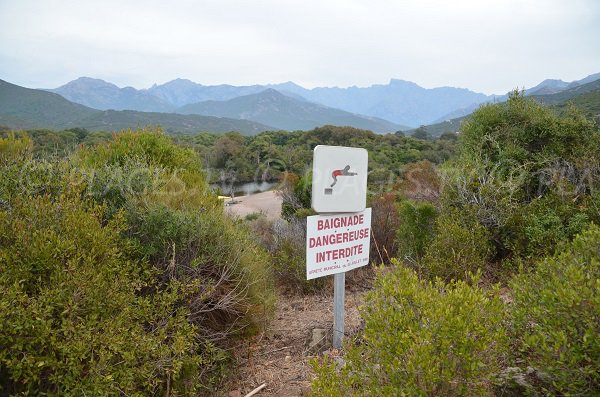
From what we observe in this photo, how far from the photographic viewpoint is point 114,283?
321 cm

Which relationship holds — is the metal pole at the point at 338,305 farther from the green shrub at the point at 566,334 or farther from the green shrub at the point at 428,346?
the green shrub at the point at 566,334

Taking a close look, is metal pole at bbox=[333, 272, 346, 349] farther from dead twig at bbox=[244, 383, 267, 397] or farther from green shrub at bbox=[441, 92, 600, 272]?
A: green shrub at bbox=[441, 92, 600, 272]

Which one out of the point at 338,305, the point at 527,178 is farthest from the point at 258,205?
the point at 338,305

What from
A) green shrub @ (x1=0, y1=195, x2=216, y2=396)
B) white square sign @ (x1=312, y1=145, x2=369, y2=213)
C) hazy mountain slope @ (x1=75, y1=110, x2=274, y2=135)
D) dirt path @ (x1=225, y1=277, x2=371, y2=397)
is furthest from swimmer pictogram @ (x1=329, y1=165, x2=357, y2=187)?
hazy mountain slope @ (x1=75, y1=110, x2=274, y2=135)

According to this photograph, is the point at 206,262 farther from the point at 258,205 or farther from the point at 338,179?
the point at 258,205

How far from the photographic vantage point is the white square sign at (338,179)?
11.7 feet

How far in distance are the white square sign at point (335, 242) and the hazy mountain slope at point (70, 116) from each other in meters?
102

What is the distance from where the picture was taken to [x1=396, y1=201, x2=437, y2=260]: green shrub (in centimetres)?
714

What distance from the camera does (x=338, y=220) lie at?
3.79m

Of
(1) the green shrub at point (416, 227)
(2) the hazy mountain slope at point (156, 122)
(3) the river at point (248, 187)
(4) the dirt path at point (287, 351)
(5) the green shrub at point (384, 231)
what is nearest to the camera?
(4) the dirt path at point (287, 351)

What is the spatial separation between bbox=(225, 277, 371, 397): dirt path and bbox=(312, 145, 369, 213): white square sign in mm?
817

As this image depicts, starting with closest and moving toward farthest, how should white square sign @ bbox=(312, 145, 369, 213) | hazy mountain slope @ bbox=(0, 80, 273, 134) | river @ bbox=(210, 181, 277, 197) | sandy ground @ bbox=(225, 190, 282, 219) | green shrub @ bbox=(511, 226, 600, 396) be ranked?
green shrub @ bbox=(511, 226, 600, 396) < white square sign @ bbox=(312, 145, 369, 213) < sandy ground @ bbox=(225, 190, 282, 219) < river @ bbox=(210, 181, 277, 197) < hazy mountain slope @ bbox=(0, 80, 273, 134)

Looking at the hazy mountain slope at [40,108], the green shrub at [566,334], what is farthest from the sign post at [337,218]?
the hazy mountain slope at [40,108]

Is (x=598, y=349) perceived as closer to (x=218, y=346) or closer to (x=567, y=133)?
(x=218, y=346)
